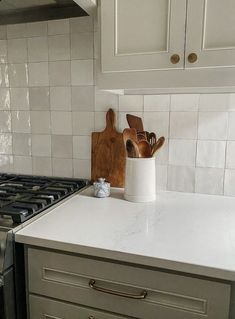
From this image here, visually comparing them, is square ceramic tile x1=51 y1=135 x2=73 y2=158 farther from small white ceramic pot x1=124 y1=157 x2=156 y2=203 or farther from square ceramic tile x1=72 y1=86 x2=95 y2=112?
small white ceramic pot x1=124 y1=157 x2=156 y2=203

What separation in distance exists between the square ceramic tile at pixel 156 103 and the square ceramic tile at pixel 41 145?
1.83ft

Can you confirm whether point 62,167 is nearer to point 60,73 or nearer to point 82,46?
point 60,73

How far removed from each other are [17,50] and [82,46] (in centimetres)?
38

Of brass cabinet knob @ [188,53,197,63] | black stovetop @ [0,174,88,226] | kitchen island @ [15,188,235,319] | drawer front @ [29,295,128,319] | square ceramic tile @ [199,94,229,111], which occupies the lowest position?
drawer front @ [29,295,128,319]

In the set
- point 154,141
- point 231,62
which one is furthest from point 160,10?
point 154,141

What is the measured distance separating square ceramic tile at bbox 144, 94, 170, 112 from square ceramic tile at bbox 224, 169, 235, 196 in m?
0.40

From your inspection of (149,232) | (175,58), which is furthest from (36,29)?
(149,232)

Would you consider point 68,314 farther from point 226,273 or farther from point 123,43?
point 123,43

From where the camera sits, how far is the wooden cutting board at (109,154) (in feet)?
4.57

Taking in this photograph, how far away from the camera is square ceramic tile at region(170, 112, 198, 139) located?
1.28m

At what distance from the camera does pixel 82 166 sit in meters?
1.48

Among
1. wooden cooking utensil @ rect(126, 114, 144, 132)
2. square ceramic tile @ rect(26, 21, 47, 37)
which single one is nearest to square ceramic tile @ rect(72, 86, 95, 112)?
wooden cooking utensil @ rect(126, 114, 144, 132)

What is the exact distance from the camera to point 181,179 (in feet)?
4.39

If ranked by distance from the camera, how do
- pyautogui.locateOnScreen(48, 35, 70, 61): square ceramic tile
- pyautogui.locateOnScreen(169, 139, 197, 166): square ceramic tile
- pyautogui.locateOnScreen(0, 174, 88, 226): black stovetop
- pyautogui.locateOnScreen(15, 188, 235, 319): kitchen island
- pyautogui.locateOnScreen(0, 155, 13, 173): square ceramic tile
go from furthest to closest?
1. pyautogui.locateOnScreen(0, 155, 13, 173): square ceramic tile
2. pyautogui.locateOnScreen(48, 35, 70, 61): square ceramic tile
3. pyautogui.locateOnScreen(169, 139, 197, 166): square ceramic tile
4. pyautogui.locateOnScreen(0, 174, 88, 226): black stovetop
5. pyautogui.locateOnScreen(15, 188, 235, 319): kitchen island
